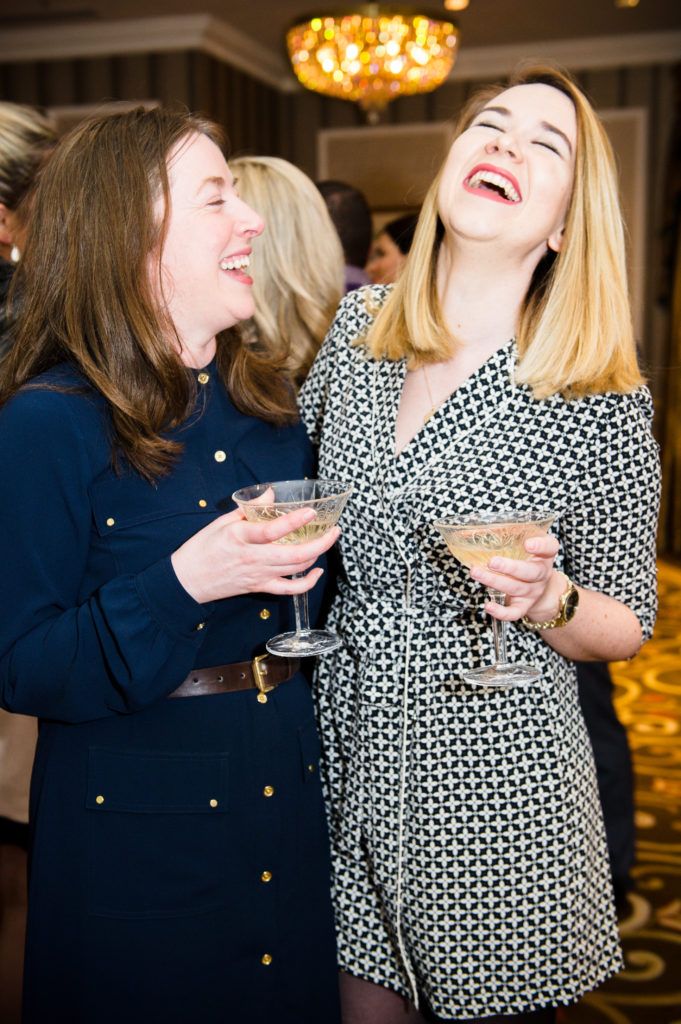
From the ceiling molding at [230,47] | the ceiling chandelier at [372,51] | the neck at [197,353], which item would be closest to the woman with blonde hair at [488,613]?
the neck at [197,353]

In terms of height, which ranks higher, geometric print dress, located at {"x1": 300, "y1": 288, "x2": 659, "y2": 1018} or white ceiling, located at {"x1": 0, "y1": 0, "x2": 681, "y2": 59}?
white ceiling, located at {"x1": 0, "y1": 0, "x2": 681, "y2": 59}

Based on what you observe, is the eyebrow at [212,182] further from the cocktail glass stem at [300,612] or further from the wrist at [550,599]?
the wrist at [550,599]

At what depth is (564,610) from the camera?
1629mm

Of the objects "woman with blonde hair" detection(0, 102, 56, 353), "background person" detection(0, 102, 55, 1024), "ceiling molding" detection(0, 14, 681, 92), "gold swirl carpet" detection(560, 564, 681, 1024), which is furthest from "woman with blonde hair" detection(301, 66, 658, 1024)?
"ceiling molding" detection(0, 14, 681, 92)

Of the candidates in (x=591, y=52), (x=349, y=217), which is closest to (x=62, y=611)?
(x=349, y=217)

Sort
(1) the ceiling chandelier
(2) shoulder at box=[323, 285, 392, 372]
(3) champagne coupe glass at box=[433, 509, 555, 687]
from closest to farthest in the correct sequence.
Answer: (3) champagne coupe glass at box=[433, 509, 555, 687] < (2) shoulder at box=[323, 285, 392, 372] < (1) the ceiling chandelier

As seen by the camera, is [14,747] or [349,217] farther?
[349,217]

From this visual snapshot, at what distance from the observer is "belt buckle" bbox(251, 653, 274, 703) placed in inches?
65.3

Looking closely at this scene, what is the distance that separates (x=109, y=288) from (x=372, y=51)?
5.07 metres

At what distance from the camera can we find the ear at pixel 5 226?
99.7 inches

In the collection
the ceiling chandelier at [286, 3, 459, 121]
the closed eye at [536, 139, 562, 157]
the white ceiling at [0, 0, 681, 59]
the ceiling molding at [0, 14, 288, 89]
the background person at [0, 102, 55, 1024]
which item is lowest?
the background person at [0, 102, 55, 1024]

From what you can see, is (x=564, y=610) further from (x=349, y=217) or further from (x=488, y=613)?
(x=349, y=217)

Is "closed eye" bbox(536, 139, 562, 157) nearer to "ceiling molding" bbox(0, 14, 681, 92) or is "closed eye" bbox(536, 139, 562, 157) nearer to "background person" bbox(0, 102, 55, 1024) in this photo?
"background person" bbox(0, 102, 55, 1024)

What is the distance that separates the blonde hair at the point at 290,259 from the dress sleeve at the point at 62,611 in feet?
4.39
